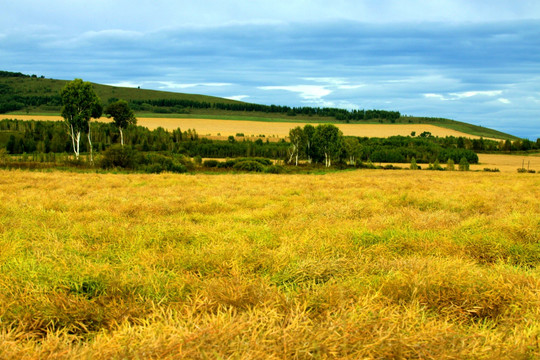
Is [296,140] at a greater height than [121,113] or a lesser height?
lesser

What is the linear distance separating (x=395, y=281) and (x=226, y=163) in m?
65.4

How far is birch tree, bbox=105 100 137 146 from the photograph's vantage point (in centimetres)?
5903

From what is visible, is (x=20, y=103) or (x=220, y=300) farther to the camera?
(x=20, y=103)

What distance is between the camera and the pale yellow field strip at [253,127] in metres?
127

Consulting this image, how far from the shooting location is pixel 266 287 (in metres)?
3.35

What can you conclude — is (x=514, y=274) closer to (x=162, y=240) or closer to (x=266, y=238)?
(x=266, y=238)

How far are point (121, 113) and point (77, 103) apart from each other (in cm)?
967

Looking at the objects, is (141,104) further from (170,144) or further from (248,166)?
(248,166)

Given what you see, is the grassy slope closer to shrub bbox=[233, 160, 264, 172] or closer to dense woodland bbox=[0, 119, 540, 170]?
dense woodland bbox=[0, 119, 540, 170]

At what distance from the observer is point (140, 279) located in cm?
361

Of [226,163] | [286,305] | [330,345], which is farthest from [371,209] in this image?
[226,163]

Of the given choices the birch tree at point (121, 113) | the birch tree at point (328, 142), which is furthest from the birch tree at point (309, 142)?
the birch tree at point (121, 113)

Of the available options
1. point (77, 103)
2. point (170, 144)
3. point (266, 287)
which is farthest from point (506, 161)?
point (266, 287)

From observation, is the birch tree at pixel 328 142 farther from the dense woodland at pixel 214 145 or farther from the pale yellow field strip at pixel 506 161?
the pale yellow field strip at pixel 506 161
